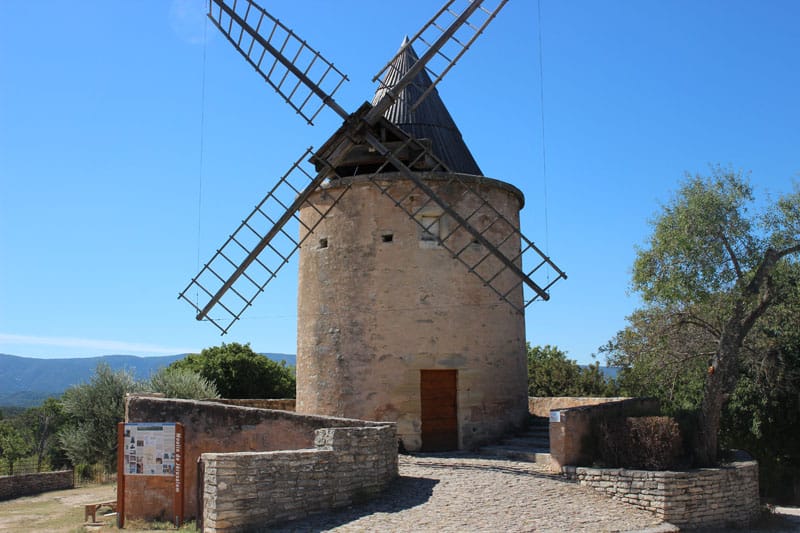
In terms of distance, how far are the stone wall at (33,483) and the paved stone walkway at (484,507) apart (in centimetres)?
1037

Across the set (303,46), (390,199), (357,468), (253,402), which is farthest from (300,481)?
(303,46)

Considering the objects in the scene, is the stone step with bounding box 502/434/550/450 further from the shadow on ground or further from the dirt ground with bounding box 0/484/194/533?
the dirt ground with bounding box 0/484/194/533

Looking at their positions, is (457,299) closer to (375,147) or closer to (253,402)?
(375,147)

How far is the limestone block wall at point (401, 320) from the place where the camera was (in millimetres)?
12406

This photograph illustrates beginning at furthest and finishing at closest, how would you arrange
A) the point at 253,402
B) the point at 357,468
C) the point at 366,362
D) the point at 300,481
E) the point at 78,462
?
the point at 78,462, the point at 253,402, the point at 366,362, the point at 357,468, the point at 300,481

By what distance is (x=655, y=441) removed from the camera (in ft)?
33.3

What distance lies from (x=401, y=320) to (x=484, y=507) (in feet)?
15.1

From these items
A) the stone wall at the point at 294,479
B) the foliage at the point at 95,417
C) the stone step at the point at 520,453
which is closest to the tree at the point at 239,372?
the foliage at the point at 95,417

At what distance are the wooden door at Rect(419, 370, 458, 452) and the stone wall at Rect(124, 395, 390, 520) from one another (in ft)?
7.86

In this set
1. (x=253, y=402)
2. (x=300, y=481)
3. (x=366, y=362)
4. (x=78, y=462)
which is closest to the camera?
(x=300, y=481)

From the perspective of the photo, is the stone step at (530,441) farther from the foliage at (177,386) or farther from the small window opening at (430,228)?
the foliage at (177,386)

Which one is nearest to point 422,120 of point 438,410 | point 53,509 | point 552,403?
point 438,410

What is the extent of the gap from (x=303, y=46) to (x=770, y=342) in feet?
34.4

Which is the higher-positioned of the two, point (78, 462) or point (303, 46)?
point (303, 46)
